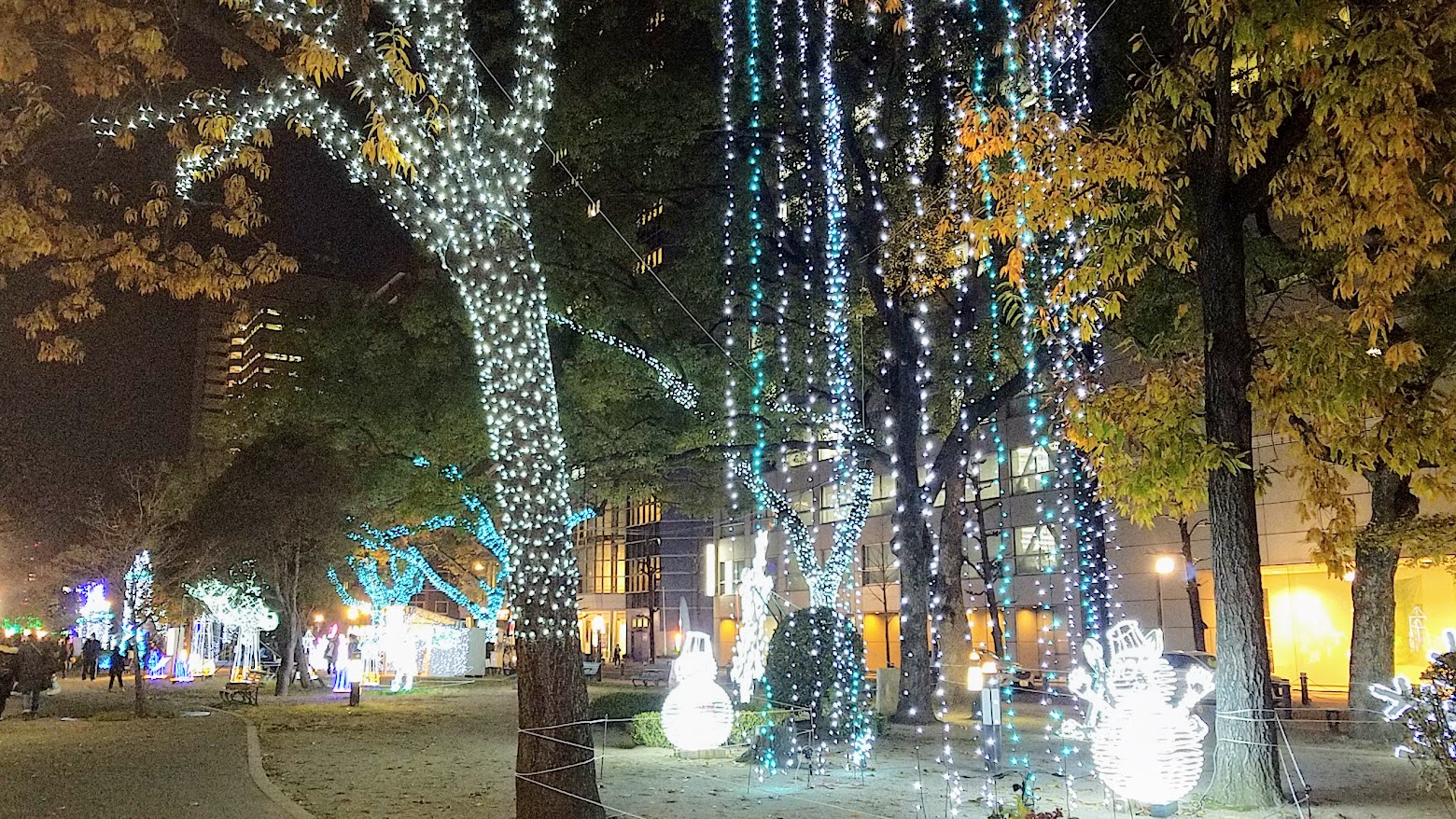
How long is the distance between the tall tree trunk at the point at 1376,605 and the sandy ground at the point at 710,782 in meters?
0.70

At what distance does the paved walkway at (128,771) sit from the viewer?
958 cm

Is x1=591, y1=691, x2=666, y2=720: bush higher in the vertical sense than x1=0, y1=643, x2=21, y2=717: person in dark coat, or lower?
lower

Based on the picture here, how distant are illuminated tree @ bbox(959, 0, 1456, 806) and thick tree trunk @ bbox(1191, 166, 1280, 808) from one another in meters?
0.01

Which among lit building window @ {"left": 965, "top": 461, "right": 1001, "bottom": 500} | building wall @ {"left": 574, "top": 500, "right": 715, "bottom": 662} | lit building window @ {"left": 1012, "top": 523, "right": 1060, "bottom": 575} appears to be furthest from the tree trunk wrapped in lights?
building wall @ {"left": 574, "top": 500, "right": 715, "bottom": 662}

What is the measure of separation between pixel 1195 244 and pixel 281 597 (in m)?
22.9

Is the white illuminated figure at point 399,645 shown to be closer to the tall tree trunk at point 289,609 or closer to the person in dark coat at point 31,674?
the tall tree trunk at point 289,609

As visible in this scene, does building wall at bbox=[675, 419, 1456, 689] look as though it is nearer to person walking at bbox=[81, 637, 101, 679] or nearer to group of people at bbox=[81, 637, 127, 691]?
group of people at bbox=[81, 637, 127, 691]

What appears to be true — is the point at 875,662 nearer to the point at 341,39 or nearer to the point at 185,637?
the point at 185,637

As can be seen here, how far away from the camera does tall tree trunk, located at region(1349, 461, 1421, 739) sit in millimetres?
14453

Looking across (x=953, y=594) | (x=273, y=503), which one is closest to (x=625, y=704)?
(x=953, y=594)

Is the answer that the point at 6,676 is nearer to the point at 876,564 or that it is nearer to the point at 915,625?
the point at 915,625

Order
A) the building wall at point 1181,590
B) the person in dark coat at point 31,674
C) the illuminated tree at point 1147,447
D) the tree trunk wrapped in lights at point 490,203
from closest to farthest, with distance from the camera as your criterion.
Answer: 1. the tree trunk wrapped in lights at point 490,203
2. the illuminated tree at point 1147,447
3. the person in dark coat at point 31,674
4. the building wall at point 1181,590

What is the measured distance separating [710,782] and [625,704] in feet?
17.8

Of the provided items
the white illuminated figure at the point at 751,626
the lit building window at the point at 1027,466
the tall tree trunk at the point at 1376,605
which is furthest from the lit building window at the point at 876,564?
the tall tree trunk at the point at 1376,605
